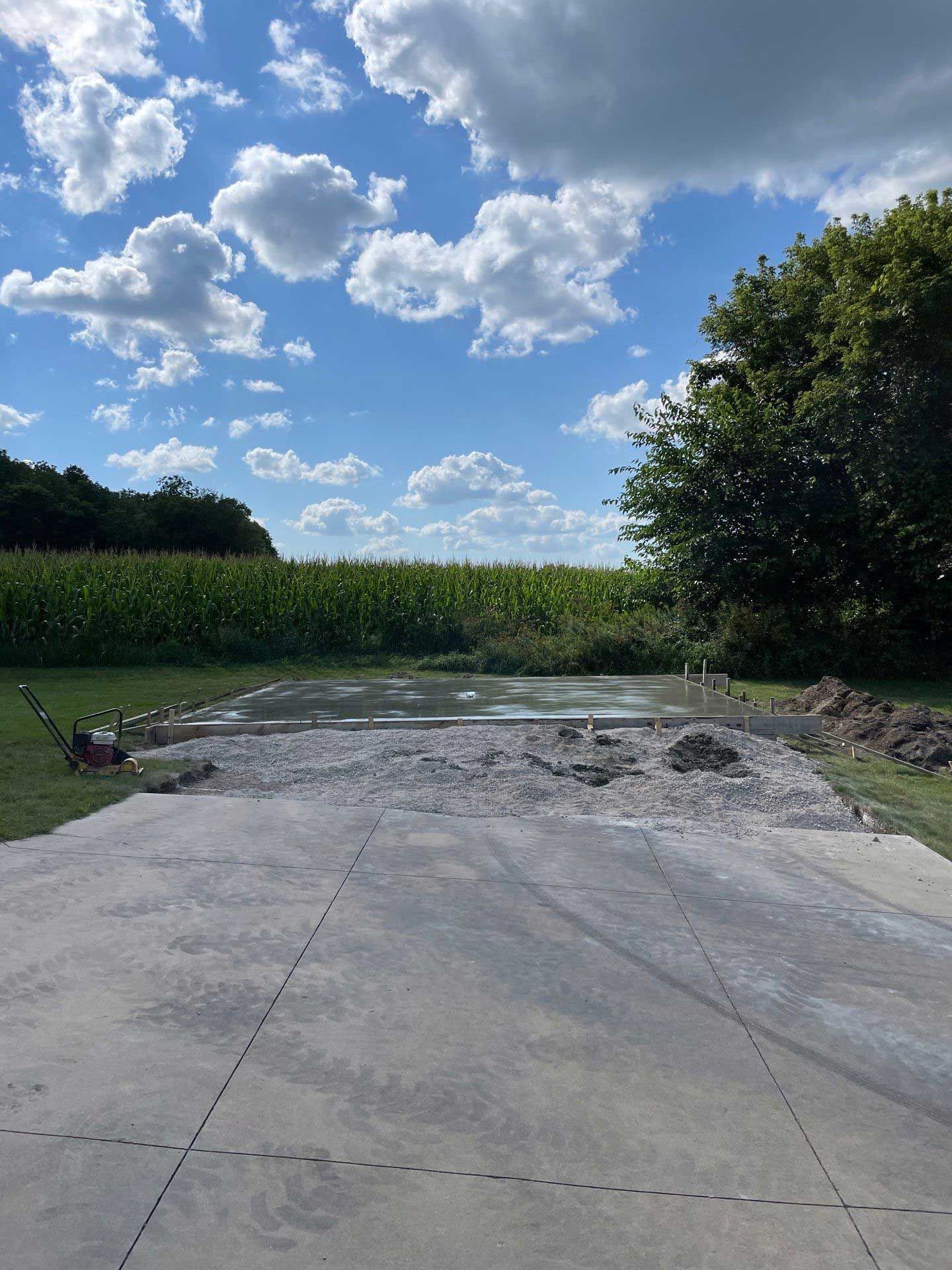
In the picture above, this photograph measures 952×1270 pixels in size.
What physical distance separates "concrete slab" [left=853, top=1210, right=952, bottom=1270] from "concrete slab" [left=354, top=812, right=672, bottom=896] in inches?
77.8

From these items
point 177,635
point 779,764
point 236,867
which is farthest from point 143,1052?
point 177,635

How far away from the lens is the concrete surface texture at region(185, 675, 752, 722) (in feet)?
28.2

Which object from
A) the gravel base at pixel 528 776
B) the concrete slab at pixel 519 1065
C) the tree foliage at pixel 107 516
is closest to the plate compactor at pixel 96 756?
the gravel base at pixel 528 776

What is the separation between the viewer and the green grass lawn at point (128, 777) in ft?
16.5

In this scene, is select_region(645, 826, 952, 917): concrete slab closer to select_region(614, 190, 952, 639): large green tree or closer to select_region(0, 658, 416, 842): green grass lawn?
select_region(0, 658, 416, 842): green grass lawn

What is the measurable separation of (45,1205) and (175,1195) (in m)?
0.27

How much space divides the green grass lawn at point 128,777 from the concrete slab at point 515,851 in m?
1.84

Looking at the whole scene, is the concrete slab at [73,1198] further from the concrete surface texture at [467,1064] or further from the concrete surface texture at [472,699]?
the concrete surface texture at [472,699]

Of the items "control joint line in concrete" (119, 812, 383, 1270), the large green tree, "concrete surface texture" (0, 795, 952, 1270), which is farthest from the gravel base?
the large green tree

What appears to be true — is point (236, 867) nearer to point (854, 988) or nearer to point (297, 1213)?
point (297, 1213)

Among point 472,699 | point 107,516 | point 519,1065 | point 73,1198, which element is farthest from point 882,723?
point 107,516

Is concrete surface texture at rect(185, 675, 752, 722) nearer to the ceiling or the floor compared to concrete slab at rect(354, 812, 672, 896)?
nearer to the ceiling

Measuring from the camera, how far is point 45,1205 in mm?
1800

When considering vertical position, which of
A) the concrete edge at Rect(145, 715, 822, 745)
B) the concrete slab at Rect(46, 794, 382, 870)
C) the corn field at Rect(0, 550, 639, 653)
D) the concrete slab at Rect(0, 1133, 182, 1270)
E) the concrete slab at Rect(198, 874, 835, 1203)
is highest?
the corn field at Rect(0, 550, 639, 653)
